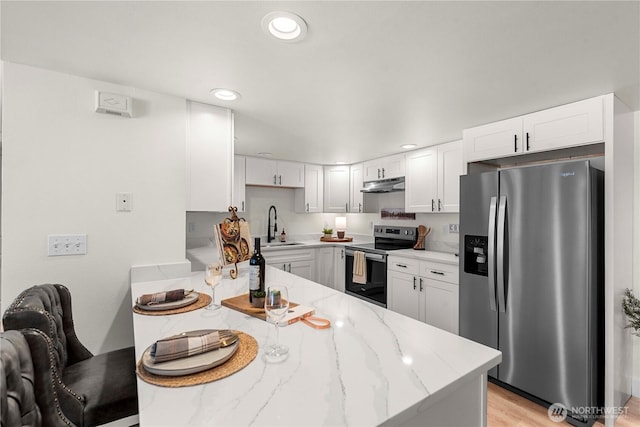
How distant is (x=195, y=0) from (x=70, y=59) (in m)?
0.99

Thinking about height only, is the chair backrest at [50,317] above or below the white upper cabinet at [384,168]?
below

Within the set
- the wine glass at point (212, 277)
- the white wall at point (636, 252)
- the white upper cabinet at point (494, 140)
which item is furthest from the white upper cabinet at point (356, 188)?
the wine glass at point (212, 277)

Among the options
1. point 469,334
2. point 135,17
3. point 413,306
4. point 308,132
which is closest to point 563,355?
point 469,334

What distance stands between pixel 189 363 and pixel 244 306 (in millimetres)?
563

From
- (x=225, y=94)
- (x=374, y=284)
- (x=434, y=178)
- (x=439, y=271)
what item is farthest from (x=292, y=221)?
(x=225, y=94)

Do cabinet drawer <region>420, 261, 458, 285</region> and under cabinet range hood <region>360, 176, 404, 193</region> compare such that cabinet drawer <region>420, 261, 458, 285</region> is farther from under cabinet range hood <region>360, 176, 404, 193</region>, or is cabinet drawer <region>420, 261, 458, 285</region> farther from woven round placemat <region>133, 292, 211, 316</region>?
woven round placemat <region>133, 292, 211, 316</region>

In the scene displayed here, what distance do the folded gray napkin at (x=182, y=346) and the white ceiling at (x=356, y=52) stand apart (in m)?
1.26

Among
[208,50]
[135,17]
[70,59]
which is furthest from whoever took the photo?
[70,59]

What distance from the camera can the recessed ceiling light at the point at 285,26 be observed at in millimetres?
1256

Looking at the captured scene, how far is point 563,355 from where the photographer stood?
1.96m

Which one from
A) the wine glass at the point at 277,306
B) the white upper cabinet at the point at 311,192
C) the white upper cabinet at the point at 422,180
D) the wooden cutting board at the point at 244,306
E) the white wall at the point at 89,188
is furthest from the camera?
the white upper cabinet at the point at 311,192

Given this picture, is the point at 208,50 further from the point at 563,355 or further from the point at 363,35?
the point at 563,355

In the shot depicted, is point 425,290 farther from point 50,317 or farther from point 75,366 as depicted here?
point 50,317

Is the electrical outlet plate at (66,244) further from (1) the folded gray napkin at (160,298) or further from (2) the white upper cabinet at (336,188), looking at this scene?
(2) the white upper cabinet at (336,188)
